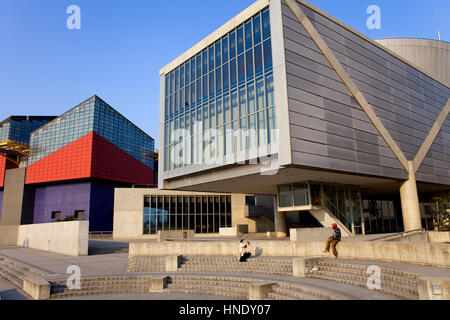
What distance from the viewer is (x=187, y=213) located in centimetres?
5909

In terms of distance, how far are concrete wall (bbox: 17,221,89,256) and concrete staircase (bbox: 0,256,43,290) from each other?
4.87 meters

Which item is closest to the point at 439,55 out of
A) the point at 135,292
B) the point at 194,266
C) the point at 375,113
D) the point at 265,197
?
the point at 375,113

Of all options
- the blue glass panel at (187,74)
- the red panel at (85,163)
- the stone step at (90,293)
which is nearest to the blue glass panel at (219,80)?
the blue glass panel at (187,74)

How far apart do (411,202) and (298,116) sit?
58.7ft

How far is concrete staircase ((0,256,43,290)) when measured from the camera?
17.0m

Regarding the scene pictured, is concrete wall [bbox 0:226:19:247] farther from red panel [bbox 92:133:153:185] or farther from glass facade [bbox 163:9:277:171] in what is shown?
glass facade [bbox 163:9:277:171]

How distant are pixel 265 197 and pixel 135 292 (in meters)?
41.4

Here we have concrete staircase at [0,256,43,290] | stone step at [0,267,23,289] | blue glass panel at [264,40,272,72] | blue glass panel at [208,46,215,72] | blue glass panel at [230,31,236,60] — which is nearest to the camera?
stone step at [0,267,23,289]

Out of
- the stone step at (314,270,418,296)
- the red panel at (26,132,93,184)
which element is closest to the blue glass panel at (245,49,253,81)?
the stone step at (314,270,418,296)

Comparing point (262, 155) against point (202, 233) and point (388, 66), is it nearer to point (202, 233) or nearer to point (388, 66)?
point (388, 66)

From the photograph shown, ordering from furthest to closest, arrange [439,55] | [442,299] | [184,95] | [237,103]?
[439,55]
[184,95]
[237,103]
[442,299]

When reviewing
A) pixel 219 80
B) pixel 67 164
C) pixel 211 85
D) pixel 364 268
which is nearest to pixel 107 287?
pixel 364 268

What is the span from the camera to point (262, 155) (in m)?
24.2

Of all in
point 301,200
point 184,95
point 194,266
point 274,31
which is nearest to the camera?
point 194,266
